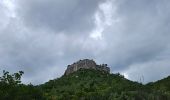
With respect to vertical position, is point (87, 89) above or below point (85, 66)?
below

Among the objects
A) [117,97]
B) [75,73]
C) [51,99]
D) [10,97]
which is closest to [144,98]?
[117,97]

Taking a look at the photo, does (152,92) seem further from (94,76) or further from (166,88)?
(94,76)

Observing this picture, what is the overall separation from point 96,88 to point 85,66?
2953 cm

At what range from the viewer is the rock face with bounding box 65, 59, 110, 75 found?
123 m

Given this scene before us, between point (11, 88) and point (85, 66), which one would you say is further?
point (85, 66)

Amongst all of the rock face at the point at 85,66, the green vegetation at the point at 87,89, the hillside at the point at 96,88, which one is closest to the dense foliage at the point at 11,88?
the green vegetation at the point at 87,89

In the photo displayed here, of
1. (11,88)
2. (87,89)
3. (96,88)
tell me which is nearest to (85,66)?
(96,88)

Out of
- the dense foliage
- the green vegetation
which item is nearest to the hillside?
the green vegetation

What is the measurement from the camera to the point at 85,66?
123062 millimetres

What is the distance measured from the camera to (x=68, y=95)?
81688mm

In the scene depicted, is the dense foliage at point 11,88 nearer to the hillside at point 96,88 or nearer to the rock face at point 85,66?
the hillside at point 96,88

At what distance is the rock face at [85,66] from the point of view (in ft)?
404

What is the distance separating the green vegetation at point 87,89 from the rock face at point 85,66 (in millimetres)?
3751

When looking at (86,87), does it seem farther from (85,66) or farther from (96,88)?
(85,66)
